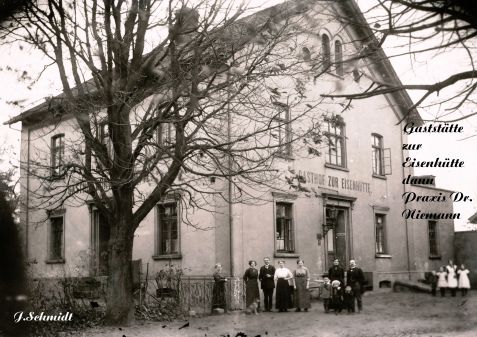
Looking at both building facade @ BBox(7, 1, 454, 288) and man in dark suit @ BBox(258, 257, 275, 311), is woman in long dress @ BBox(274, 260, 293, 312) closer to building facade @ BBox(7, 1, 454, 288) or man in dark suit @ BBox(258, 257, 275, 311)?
man in dark suit @ BBox(258, 257, 275, 311)

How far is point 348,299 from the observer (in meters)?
14.5

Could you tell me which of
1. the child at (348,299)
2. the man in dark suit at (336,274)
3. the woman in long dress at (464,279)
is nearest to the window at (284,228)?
the man in dark suit at (336,274)

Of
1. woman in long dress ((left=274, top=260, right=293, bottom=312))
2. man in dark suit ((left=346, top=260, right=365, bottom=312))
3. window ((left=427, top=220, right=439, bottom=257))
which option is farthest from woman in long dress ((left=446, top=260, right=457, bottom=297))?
woman in long dress ((left=274, top=260, right=293, bottom=312))

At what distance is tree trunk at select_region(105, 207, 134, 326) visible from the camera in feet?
38.8

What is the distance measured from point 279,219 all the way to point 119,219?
7031 millimetres

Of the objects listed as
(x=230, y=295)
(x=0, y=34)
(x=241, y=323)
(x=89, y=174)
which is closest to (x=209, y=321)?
(x=241, y=323)

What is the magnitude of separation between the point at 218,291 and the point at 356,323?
4.58 meters

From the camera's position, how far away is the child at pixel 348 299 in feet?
46.8

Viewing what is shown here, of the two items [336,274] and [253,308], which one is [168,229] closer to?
[253,308]

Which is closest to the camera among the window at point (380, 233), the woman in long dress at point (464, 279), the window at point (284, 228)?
the woman in long dress at point (464, 279)

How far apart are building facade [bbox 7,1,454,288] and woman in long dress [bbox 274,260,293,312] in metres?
1.01

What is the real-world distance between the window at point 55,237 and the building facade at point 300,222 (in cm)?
4

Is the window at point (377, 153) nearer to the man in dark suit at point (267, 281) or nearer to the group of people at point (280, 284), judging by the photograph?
the group of people at point (280, 284)

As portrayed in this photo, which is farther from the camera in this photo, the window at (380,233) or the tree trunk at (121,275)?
the window at (380,233)
